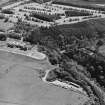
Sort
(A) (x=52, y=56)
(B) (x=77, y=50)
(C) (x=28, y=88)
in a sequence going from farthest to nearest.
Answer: (B) (x=77, y=50), (A) (x=52, y=56), (C) (x=28, y=88)

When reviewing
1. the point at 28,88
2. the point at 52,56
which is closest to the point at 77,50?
the point at 52,56

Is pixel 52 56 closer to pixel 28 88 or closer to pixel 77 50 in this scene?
pixel 77 50

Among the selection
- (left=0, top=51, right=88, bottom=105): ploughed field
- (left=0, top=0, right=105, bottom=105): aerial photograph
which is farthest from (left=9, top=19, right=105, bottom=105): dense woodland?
(left=0, top=51, right=88, bottom=105): ploughed field

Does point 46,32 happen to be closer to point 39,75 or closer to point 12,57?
point 12,57

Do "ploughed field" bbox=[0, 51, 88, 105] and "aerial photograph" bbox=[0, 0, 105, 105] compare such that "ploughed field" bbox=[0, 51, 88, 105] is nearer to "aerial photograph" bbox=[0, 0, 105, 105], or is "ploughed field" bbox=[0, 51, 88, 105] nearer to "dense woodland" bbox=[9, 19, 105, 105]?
"aerial photograph" bbox=[0, 0, 105, 105]

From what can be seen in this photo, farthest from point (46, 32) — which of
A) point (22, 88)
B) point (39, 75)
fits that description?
point (22, 88)

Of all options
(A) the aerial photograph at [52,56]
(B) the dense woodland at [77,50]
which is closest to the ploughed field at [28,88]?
(A) the aerial photograph at [52,56]

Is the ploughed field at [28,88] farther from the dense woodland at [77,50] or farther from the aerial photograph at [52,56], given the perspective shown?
the dense woodland at [77,50]
